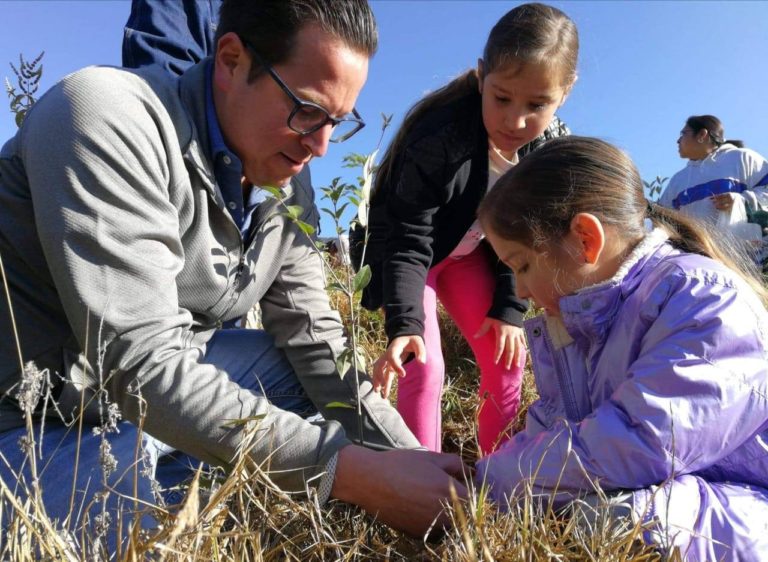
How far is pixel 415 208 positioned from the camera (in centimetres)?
222

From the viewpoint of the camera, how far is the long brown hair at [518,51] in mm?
2181

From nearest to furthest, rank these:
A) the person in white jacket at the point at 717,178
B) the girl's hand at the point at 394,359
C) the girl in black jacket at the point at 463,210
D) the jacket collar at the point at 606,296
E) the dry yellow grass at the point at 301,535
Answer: the dry yellow grass at the point at 301,535 → the jacket collar at the point at 606,296 → the girl's hand at the point at 394,359 → the girl in black jacket at the point at 463,210 → the person in white jacket at the point at 717,178

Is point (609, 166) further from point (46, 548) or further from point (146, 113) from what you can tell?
point (46, 548)

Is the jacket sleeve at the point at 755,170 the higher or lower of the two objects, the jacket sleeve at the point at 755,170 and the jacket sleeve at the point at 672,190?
the higher

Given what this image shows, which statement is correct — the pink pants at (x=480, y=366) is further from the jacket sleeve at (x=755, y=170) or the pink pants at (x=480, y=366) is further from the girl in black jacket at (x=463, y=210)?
the jacket sleeve at (x=755, y=170)

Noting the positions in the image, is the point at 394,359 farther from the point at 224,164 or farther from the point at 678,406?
the point at 678,406

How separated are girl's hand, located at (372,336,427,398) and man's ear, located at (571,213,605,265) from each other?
67 centimetres

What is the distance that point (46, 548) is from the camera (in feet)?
3.06

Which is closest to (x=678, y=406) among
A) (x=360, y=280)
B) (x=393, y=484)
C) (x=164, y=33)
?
(x=393, y=484)

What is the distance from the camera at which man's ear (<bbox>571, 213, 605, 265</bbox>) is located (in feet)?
5.01

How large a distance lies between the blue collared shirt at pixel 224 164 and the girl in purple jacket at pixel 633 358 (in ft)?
2.18

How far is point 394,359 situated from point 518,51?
1117 mm

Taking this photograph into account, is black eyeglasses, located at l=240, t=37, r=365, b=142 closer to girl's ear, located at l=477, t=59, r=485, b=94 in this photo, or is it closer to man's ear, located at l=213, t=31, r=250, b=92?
man's ear, located at l=213, t=31, r=250, b=92

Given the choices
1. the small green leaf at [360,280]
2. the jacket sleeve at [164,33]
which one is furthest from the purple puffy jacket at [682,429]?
the jacket sleeve at [164,33]
